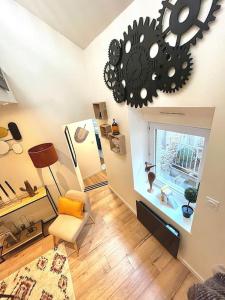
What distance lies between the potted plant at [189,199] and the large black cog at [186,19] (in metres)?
1.40

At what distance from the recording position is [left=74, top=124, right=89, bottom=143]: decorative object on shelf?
12.0 feet

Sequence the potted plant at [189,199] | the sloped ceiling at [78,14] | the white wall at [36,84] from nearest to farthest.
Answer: the sloped ceiling at [78,14]
the potted plant at [189,199]
the white wall at [36,84]

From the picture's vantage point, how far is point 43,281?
5.80 feet

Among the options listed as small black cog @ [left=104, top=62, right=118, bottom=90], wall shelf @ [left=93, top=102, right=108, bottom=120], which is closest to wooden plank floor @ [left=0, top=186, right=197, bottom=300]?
wall shelf @ [left=93, top=102, right=108, bottom=120]

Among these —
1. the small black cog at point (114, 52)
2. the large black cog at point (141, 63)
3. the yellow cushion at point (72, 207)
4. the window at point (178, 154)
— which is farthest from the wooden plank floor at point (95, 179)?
the small black cog at point (114, 52)

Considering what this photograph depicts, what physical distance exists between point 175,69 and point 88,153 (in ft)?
10.5

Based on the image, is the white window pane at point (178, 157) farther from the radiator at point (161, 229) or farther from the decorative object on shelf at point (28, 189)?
the decorative object on shelf at point (28, 189)

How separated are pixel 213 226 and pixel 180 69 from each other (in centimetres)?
143

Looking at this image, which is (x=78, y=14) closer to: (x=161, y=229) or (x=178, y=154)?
(x=178, y=154)

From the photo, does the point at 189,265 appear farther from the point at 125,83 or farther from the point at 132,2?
the point at 132,2

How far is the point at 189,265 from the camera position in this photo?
1.69 m

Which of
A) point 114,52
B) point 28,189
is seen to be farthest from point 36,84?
point 28,189

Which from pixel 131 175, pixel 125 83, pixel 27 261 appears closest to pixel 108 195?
pixel 131 175

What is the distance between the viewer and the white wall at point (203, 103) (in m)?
0.89
